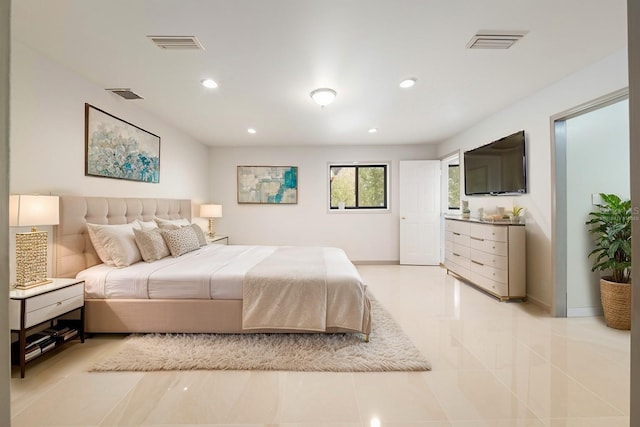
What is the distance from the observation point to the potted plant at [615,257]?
2.73 m

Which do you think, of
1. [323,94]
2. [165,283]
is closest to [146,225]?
[165,283]

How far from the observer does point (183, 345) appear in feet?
8.04

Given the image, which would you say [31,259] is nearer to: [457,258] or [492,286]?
[492,286]

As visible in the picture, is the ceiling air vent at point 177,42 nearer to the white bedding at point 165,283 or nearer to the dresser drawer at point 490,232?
the white bedding at point 165,283

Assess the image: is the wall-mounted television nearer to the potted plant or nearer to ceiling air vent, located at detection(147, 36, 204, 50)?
the potted plant

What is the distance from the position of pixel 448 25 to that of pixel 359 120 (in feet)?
7.25

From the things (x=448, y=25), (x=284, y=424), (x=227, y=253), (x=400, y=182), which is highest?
(x=448, y=25)

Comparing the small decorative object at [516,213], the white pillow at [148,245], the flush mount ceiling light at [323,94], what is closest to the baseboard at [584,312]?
the small decorative object at [516,213]

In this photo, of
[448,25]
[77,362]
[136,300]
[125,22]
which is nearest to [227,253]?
[136,300]

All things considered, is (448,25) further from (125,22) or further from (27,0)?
(27,0)

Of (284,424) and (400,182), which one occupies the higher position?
(400,182)

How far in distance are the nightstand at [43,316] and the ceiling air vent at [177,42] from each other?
198 cm

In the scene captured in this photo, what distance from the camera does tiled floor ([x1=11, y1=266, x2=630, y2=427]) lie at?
1655 millimetres

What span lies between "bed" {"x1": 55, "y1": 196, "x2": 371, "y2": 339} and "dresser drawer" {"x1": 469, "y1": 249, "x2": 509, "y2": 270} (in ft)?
6.51
